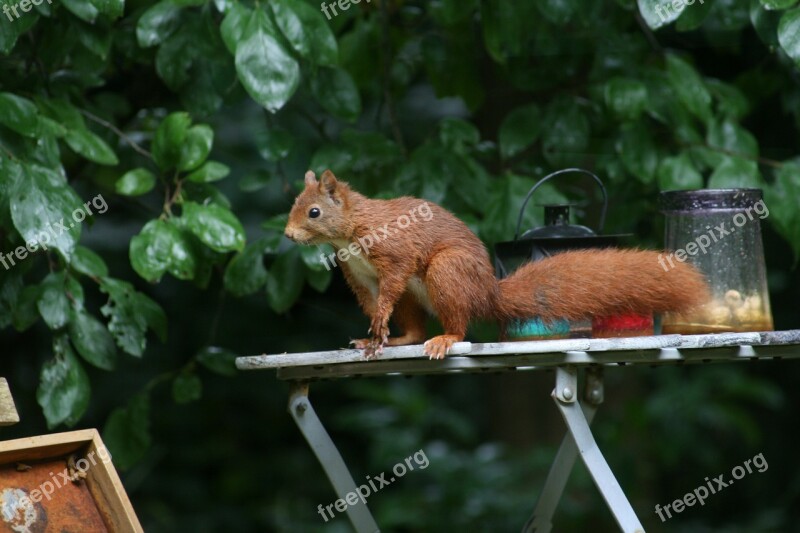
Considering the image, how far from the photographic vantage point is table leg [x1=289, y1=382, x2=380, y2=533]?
72.6 inches

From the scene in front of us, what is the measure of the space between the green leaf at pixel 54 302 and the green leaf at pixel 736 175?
1.48 m

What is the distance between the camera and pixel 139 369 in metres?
3.76

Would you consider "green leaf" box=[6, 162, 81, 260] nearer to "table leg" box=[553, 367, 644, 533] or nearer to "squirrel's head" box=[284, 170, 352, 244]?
"squirrel's head" box=[284, 170, 352, 244]

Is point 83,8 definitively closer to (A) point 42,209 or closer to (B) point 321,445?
(A) point 42,209

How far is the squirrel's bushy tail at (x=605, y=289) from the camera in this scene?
174 cm

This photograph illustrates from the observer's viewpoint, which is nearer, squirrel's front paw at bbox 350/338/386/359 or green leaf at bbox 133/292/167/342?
squirrel's front paw at bbox 350/338/386/359

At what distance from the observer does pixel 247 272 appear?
232 centimetres

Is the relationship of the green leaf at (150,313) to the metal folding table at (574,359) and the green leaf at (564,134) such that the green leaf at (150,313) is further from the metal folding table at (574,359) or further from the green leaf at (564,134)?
the green leaf at (564,134)

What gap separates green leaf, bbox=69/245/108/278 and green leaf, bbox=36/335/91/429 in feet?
0.48

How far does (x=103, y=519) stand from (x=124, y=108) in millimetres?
1449

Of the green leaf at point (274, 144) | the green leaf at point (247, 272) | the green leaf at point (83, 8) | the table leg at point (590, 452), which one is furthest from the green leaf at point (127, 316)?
the table leg at point (590, 452)

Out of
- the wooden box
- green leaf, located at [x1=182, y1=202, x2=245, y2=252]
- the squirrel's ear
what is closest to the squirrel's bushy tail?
the squirrel's ear

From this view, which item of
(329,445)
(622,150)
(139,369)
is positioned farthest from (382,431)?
(329,445)

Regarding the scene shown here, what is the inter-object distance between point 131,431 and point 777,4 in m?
1.72
